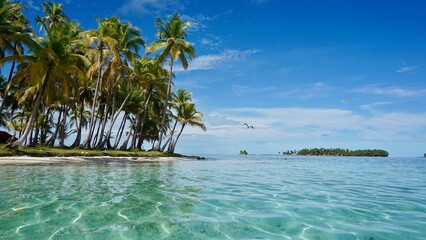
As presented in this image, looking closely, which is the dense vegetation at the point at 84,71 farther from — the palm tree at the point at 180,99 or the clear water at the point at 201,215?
the clear water at the point at 201,215

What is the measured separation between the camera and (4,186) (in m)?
8.98

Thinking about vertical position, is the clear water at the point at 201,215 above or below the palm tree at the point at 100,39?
below

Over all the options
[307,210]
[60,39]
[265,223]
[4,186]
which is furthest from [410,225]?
[60,39]

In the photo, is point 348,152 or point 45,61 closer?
point 45,61

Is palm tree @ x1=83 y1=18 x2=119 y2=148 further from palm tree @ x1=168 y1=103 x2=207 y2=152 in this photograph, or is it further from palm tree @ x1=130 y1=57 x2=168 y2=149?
palm tree @ x1=168 y1=103 x2=207 y2=152

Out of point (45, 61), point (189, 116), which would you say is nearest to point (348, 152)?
point (189, 116)

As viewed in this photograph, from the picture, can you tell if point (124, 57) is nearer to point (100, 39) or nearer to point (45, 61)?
point (100, 39)

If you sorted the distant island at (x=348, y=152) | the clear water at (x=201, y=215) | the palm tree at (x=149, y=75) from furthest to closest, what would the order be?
the distant island at (x=348, y=152) → the palm tree at (x=149, y=75) → the clear water at (x=201, y=215)

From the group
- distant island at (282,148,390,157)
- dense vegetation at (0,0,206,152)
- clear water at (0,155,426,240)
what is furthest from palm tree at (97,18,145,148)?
distant island at (282,148,390,157)

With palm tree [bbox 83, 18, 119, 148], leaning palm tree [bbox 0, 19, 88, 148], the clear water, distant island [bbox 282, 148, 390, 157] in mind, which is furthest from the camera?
distant island [bbox 282, 148, 390, 157]

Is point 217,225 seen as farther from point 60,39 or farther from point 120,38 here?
point 120,38

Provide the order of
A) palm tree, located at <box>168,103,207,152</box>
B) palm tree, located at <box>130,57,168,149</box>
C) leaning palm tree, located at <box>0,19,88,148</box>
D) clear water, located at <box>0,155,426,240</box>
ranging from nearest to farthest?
1. clear water, located at <box>0,155,426,240</box>
2. leaning palm tree, located at <box>0,19,88,148</box>
3. palm tree, located at <box>130,57,168,149</box>
4. palm tree, located at <box>168,103,207,152</box>

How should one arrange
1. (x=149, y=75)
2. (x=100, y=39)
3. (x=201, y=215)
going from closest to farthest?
(x=201, y=215) → (x=100, y=39) → (x=149, y=75)

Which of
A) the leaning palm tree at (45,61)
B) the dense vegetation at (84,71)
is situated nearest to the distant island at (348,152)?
the dense vegetation at (84,71)
